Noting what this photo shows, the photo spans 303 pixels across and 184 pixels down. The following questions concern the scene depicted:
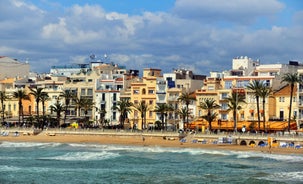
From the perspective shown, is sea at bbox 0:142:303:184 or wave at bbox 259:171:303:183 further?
sea at bbox 0:142:303:184

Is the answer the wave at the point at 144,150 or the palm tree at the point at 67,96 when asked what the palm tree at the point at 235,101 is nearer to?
the wave at the point at 144,150

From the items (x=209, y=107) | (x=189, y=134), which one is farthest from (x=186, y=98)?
(x=189, y=134)

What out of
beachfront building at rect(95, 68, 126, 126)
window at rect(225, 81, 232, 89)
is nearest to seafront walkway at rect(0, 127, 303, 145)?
beachfront building at rect(95, 68, 126, 126)

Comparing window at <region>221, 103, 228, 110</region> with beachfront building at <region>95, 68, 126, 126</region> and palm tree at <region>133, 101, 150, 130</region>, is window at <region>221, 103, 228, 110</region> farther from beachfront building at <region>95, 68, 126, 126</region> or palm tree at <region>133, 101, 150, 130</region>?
beachfront building at <region>95, 68, 126, 126</region>

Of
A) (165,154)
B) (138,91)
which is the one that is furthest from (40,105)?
(165,154)

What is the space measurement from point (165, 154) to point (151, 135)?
688 inches

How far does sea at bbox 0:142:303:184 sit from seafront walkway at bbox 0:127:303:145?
19.2ft

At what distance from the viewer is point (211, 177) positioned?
53406mm

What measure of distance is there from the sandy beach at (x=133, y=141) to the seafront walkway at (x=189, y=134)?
2.33ft

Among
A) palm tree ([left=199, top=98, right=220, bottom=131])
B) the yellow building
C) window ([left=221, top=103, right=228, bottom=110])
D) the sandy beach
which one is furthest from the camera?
the yellow building

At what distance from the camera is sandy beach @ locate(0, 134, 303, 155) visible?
75787mm

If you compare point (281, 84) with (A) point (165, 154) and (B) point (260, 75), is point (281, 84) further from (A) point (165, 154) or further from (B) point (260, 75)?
(A) point (165, 154)

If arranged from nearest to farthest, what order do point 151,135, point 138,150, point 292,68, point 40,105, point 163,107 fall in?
point 138,150, point 151,135, point 163,107, point 292,68, point 40,105

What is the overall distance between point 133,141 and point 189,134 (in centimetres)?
815
